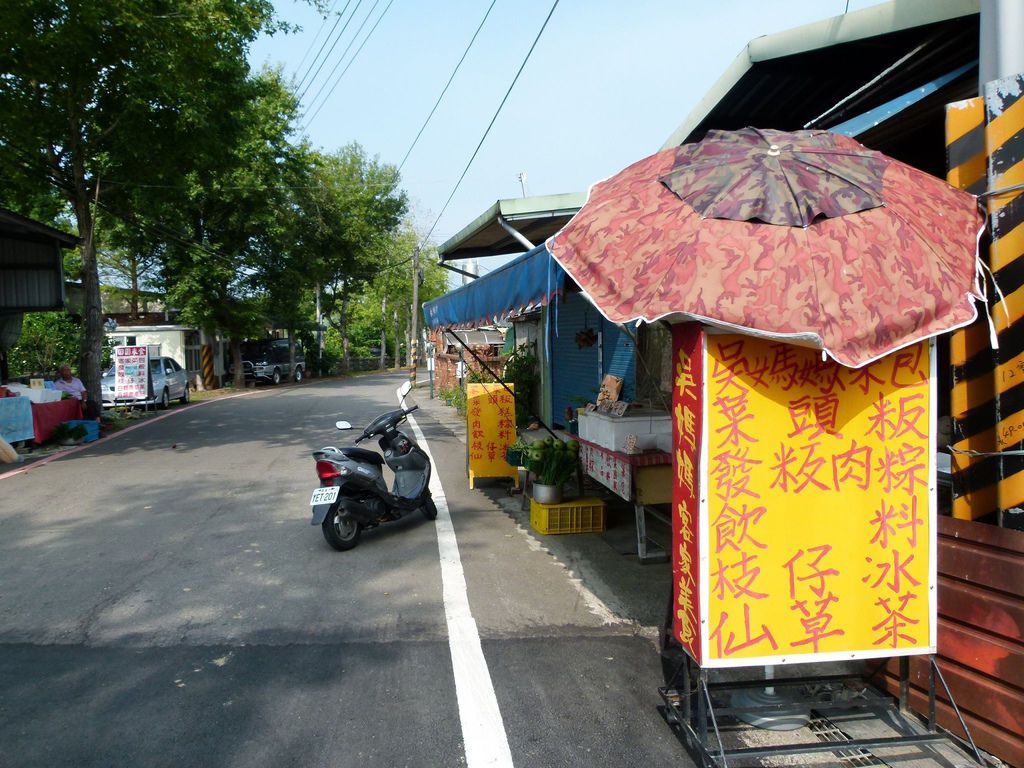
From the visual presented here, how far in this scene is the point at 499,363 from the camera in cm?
1952

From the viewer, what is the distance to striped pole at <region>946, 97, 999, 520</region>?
11.1 feet

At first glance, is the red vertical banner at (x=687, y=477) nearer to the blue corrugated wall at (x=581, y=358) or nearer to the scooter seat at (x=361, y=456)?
the scooter seat at (x=361, y=456)

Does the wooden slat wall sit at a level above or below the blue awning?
below

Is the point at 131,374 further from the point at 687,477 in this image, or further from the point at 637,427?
the point at 687,477

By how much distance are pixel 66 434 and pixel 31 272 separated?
5.32 meters

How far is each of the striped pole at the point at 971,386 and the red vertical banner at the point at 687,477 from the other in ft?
4.43

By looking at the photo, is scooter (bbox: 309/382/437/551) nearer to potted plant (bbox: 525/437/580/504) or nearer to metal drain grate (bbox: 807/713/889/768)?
potted plant (bbox: 525/437/580/504)

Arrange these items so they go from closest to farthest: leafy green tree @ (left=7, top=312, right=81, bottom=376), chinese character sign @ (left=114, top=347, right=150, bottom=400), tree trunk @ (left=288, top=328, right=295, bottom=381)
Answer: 1. chinese character sign @ (left=114, top=347, right=150, bottom=400)
2. leafy green tree @ (left=7, top=312, right=81, bottom=376)
3. tree trunk @ (left=288, top=328, right=295, bottom=381)

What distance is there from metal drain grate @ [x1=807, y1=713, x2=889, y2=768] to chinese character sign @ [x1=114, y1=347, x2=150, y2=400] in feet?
65.5

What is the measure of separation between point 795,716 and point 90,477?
32.6 ft

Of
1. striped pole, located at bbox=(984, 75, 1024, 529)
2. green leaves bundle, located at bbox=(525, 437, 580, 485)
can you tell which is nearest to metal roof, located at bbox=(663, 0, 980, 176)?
striped pole, located at bbox=(984, 75, 1024, 529)

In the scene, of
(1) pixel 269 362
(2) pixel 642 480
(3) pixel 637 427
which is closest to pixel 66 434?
(3) pixel 637 427

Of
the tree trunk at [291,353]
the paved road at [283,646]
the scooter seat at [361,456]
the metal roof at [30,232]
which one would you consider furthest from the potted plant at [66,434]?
the tree trunk at [291,353]

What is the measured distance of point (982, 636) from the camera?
319 centimetres
